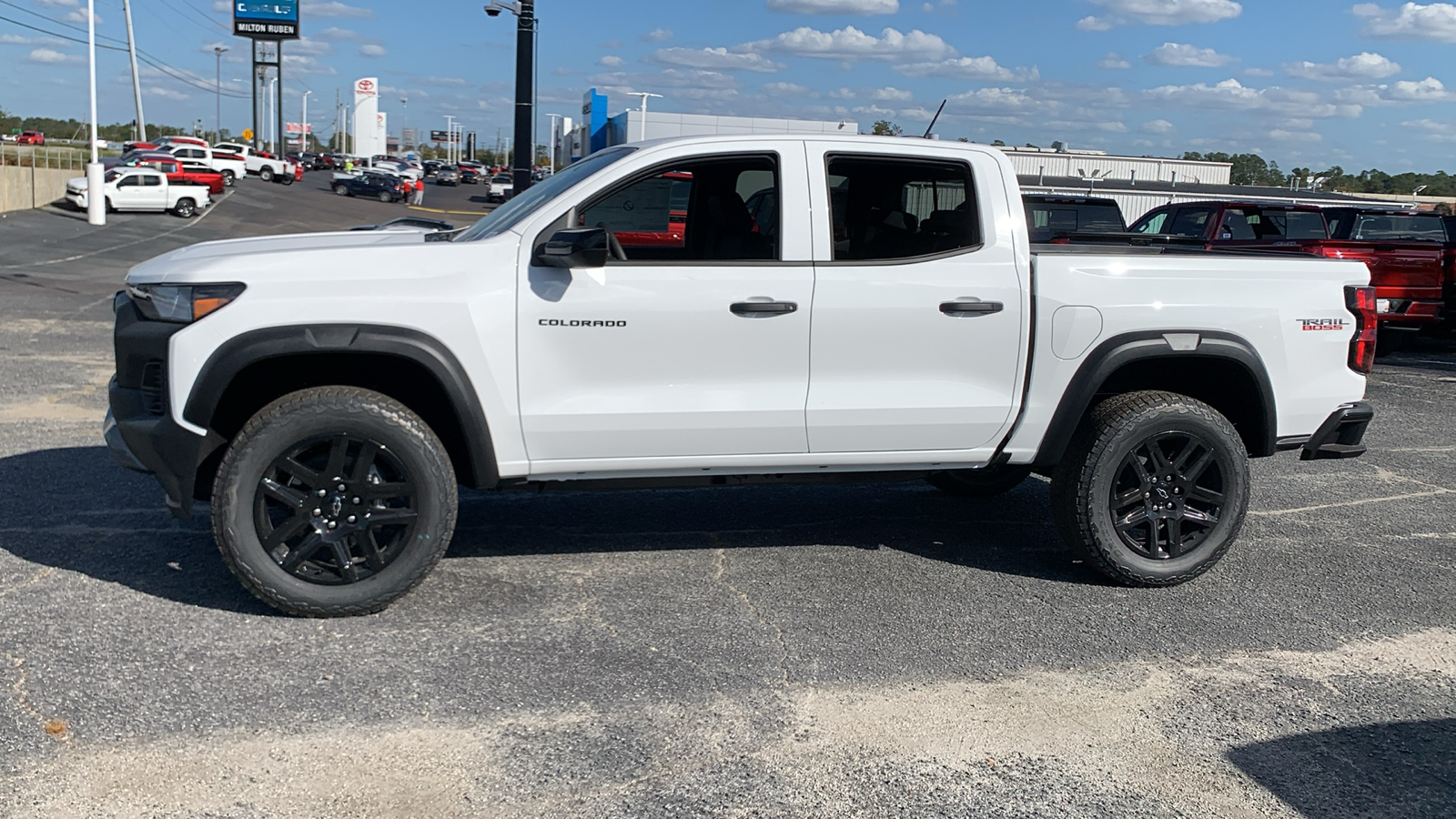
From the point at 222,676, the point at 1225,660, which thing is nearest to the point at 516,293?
the point at 222,676

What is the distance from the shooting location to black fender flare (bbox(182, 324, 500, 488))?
14.5 feet

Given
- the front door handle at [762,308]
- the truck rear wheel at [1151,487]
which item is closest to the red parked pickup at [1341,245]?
the truck rear wheel at [1151,487]

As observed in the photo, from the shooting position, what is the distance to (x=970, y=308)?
199 inches

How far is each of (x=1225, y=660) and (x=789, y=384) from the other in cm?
201

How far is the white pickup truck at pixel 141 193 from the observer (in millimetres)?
38688

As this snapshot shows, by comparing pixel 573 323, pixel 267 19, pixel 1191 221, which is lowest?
pixel 573 323

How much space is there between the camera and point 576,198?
4812 mm

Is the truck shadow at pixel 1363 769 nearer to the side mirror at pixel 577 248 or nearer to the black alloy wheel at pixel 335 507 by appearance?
the side mirror at pixel 577 248

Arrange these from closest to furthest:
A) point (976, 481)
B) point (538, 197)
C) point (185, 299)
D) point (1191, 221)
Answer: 1. point (185, 299)
2. point (538, 197)
3. point (976, 481)
4. point (1191, 221)

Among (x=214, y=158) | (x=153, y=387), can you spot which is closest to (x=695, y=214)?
(x=153, y=387)

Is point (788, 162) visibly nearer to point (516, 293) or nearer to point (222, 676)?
point (516, 293)

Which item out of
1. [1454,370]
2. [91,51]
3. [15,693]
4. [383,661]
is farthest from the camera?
[91,51]

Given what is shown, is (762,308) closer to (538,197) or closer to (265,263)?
(538,197)

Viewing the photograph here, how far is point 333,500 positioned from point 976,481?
12.3 feet
